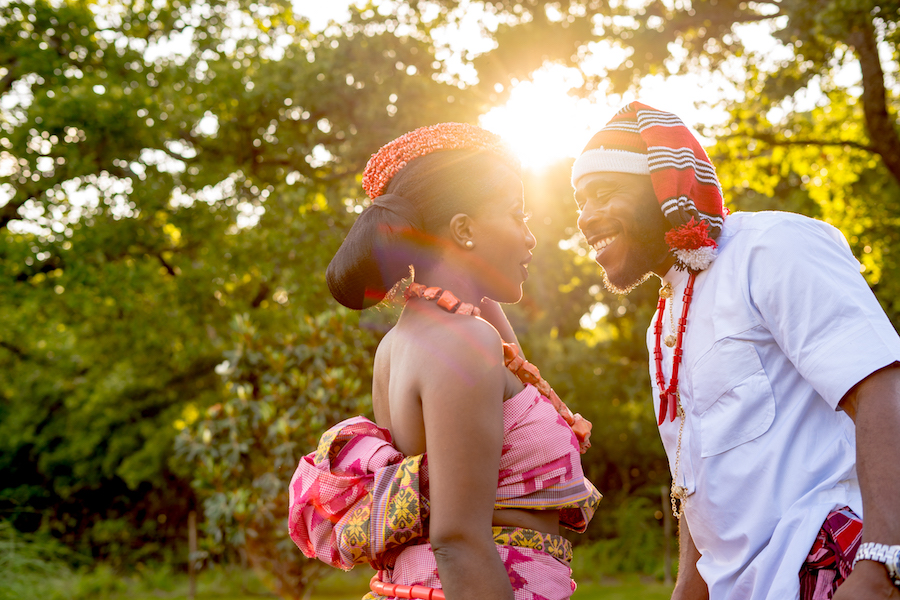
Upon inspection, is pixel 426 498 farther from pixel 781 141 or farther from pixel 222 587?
pixel 781 141

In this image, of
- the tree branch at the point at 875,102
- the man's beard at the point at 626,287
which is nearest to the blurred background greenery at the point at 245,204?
the tree branch at the point at 875,102

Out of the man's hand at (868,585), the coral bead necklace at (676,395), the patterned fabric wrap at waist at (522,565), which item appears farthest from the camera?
the coral bead necklace at (676,395)

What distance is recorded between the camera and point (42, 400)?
50.7ft

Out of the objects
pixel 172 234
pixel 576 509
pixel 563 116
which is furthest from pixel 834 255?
pixel 172 234

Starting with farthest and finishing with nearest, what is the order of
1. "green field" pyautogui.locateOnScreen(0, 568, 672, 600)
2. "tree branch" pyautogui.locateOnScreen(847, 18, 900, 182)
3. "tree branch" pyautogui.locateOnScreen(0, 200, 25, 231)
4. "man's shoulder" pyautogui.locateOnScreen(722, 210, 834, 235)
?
"tree branch" pyautogui.locateOnScreen(0, 200, 25, 231), "tree branch" pyautogui.locateOnScreen(847, 18, 900, 182), "green field" pyautogui.locateOnScreen(0, 568, 672, 600), "man's shoulder" pyautogui.locateOnScreen(722, 210, 834, 235)

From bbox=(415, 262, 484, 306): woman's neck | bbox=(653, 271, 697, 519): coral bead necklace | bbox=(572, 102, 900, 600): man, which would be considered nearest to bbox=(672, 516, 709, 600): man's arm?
bbox=(572, 102, 900, 600): man

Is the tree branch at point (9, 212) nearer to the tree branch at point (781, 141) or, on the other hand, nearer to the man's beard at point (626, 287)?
the man's beard at point (626, 287)

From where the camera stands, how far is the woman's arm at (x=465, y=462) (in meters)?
1.62

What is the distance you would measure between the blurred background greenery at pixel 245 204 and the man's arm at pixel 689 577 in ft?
21.8

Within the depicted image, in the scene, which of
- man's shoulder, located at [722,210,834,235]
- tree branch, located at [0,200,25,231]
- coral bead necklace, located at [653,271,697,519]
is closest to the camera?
man's shoulder, located at [722,210,834,235]

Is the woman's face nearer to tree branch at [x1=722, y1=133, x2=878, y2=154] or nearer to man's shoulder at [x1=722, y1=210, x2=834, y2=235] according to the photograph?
man's shoulder at [x1=722, y1=210, x2=834, y2=235]

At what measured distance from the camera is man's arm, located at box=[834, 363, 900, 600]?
154cm

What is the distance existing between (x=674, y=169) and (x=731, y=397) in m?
0.71

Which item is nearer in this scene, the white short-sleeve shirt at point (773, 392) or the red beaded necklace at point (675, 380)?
the white short-sleeve shirt at point (773, 392)
